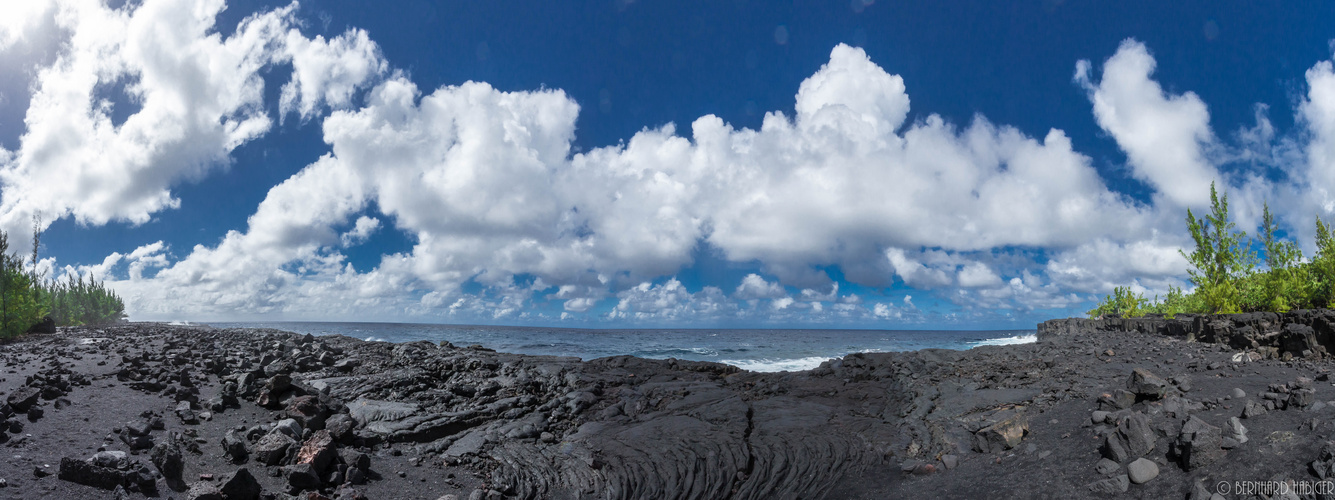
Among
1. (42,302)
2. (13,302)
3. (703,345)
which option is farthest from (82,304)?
(703,345)

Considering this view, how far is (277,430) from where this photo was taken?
7.99 m

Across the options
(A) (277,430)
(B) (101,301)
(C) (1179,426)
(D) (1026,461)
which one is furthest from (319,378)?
(B) (101,301)

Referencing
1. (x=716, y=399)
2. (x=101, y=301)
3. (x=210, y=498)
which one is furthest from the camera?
(x=101, y=301)

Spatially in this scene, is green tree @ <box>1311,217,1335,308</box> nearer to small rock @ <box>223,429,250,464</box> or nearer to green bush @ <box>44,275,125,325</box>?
small rock @ <box>223,429,250,464</box>

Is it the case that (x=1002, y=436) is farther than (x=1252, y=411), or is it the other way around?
(x=1002, y=436)

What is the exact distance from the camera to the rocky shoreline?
5.86 meters

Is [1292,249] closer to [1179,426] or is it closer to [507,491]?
[1179,426]

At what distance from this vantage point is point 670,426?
11164 mm

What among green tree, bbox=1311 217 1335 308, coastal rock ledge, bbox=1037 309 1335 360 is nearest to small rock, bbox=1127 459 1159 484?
coastal rock ledge, bbox=1037 309 1335 360

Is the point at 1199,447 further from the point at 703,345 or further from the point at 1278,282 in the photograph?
the point at 703,345

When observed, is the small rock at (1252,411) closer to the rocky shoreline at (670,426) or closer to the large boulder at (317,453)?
the rocky shoreline at (670,426)

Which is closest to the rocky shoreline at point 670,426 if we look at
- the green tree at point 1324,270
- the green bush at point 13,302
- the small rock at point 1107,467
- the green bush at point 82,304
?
the small rock at point 1107,467

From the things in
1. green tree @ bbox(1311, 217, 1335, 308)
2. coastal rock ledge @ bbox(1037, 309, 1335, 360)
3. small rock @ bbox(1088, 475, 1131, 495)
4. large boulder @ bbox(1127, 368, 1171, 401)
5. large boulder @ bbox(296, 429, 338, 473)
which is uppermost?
green tree @ bbox(1311, 217, 1335, 308)

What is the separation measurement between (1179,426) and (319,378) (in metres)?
17.0
